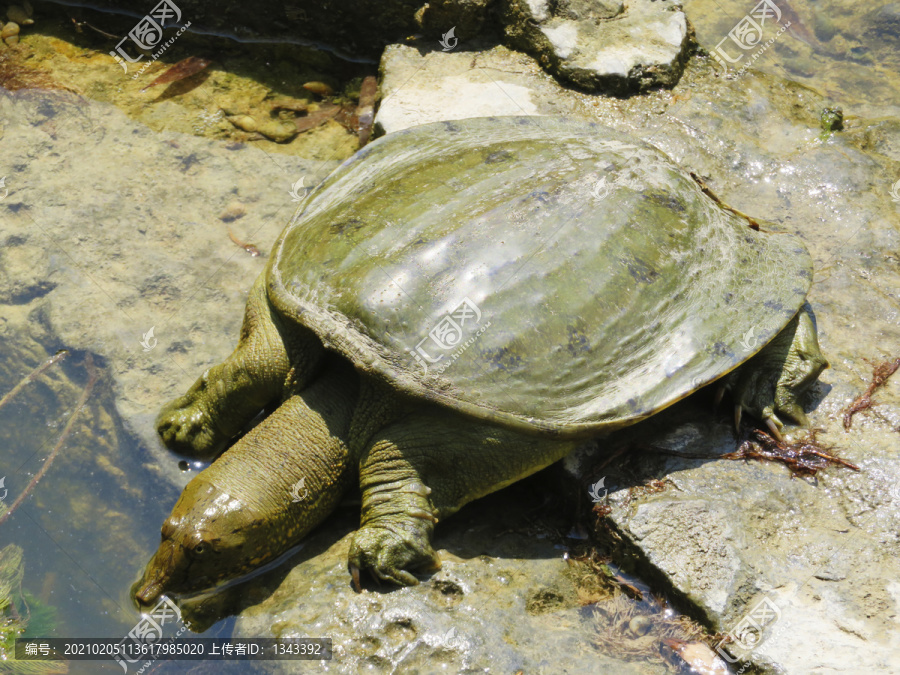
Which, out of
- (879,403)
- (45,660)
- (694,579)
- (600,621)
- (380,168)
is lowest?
(45,660)

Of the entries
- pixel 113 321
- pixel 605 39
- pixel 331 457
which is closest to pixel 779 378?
pixel 331 457

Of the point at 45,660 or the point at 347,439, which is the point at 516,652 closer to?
the point at 347,439

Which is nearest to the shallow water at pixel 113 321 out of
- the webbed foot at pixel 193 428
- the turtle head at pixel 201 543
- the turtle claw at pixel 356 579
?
the webbed foot at pixel 193 428

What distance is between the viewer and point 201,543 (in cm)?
302

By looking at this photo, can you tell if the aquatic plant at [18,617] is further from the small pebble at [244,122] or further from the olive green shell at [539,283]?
the small pebble at [244,122]

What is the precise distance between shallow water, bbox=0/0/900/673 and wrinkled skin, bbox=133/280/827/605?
0.92 ft

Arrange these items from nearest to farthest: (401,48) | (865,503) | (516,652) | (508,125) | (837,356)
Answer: (516,652) < (865,503) < (837,356) < (508,125) < (401,48)

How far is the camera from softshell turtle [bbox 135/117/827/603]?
3170mm

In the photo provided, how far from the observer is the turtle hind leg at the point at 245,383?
3551 mm

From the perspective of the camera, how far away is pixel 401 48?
223 inches

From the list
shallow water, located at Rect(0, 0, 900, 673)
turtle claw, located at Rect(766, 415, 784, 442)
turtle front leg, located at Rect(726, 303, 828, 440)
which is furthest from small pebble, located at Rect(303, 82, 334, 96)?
turtle claw, located at Rect(766, 415, 784, 442)

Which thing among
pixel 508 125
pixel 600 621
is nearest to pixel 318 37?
pixel 508 125

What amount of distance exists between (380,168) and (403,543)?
1.98 metres

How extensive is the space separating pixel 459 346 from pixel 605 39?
10.9 ft
